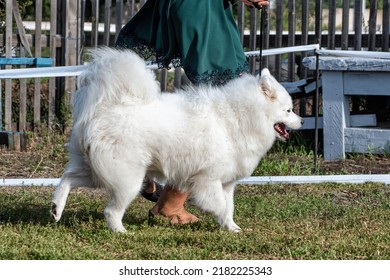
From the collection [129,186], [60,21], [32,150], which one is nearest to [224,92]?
[129,186]

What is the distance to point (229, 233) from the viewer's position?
593cm

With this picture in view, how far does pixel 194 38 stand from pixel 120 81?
29.8 inches

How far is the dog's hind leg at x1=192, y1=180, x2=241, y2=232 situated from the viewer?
6.04 meters

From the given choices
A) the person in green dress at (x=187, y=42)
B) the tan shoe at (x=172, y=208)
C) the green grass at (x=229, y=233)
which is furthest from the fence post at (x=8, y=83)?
the tan shoe at (x=172, y=208)

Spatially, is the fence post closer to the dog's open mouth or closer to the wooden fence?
the wooden fence

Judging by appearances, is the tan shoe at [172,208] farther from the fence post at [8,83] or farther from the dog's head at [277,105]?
the fence post at [8,83]

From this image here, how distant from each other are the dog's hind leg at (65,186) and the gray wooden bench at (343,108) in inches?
160

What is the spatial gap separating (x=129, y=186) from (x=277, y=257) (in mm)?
1117

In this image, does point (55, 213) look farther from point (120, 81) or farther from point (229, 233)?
point (229, 233)

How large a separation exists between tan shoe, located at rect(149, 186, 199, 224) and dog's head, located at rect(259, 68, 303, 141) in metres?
0.88

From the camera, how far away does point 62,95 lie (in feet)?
35.3

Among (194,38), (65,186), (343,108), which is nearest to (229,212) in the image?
(65,186)

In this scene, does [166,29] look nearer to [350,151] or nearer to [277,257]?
[277,257]

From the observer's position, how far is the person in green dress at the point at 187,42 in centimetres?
630
